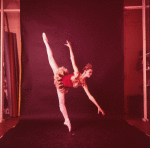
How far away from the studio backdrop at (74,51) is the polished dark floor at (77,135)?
7.6 inches

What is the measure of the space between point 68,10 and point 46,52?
0.87m

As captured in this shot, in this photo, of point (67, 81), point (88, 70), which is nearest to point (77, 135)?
point (67, 81)

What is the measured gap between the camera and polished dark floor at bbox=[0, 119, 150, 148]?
1649mm

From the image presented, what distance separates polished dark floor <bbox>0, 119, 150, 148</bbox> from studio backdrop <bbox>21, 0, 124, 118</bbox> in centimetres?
19

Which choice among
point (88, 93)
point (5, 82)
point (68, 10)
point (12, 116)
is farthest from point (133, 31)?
point (12, 116)

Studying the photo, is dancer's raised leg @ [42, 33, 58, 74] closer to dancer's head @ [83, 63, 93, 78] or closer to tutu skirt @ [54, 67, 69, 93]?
tutu skirt @ [54, 67, 69, 93]

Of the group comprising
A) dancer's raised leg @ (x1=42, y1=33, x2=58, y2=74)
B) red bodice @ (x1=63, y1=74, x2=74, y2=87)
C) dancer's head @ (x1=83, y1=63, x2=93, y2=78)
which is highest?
dancer's raised leg @ (x1=42, y1=33, x2=58, y2=74)

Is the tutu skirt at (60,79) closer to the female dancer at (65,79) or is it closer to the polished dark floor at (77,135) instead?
the female dancer at (65,79)

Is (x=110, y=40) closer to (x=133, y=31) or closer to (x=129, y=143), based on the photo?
(x=133, y=31)

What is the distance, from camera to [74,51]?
2.50 meters

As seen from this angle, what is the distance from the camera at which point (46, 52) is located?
8.29 feet

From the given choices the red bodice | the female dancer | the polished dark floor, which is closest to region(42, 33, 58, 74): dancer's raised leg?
the female dancer

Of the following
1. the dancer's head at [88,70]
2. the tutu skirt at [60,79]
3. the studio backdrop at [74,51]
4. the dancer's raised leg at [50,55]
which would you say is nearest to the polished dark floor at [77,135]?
the studio backdrop at [74,51]

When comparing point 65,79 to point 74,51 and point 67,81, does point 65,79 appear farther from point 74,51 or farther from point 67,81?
point 74,51
